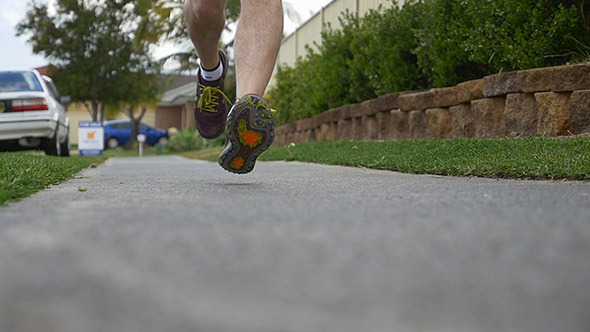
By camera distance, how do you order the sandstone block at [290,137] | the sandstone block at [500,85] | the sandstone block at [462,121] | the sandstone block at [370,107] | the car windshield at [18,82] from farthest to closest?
the sandstone block at [290,137], the car windshield at [18,82], the sandstone block at [370,107], the sandstone block at [462,121], the sandstone block at [500,85]

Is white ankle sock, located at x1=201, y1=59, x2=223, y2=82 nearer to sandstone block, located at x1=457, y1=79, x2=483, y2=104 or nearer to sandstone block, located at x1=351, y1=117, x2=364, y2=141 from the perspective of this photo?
sandstone block, located at x1=457, y1=79, x2=483, y2=104

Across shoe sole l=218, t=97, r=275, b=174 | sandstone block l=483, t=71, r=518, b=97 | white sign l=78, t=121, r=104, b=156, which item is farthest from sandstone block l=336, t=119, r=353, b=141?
white sign l=78, t=121, r=104, b=156

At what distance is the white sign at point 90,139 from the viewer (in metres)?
15.1

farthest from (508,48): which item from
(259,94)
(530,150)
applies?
(259,94)

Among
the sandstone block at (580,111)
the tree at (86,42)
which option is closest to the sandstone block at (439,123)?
the sandstone block at (580,111)

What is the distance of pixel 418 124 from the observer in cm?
677

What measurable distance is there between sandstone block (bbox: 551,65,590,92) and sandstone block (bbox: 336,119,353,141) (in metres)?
4.28

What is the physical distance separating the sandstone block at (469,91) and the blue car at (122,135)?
29.4 m

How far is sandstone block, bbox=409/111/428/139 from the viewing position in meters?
6.67

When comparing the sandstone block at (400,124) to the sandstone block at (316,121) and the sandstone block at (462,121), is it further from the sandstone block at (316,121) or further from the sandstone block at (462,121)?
the sandstone block at (316,121)

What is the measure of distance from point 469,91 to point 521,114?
73cm

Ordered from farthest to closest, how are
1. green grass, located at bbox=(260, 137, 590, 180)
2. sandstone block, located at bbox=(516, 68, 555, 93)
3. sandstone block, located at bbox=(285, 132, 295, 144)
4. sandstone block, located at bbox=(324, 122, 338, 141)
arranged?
sandstone block, located at bbox=(285, 132, 295, 144) → sandstone block, located at bbox=(324, 122, 338, 141) → sandstone block, located at bbox=(516, 68, 555, 93) → green grass, located at bbox=(260, 137, 590, 180)

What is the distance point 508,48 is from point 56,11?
27.4 meters

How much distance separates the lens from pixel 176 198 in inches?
82.1
